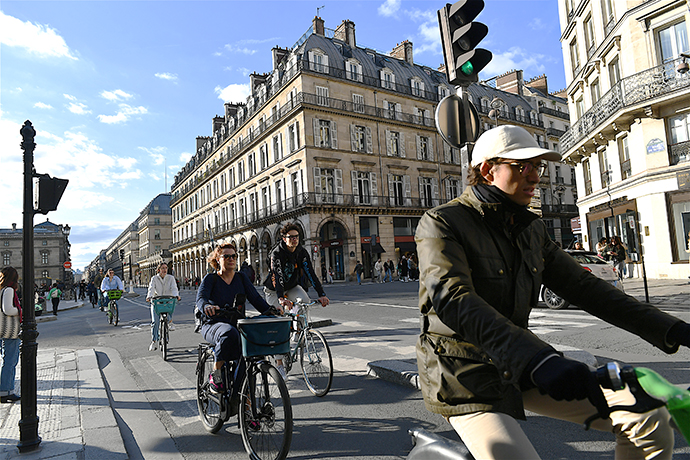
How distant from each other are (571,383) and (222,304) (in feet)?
12.0

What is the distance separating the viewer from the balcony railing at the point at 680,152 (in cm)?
1698

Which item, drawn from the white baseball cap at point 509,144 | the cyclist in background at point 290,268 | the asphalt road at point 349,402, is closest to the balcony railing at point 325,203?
the asphalt road at point 349,402

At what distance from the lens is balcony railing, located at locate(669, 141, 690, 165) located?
16984 millimetres

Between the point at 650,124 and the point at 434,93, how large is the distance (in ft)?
87.9

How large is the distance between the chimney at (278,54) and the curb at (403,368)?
3895cm

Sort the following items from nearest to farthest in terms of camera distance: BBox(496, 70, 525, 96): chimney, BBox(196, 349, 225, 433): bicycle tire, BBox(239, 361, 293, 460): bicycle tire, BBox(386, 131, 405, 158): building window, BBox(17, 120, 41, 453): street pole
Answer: BBox(239, 361, 293, 460): bicycle tire < BBox(17, 120, 41, 453): street pole < BBox(196, 349, 225, 433): bicycle tire < BBox(386, 131, 405, 158): building window < BBox(496, 70, 525, 96): chimney

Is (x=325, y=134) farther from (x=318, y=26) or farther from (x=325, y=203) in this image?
(x=318, y=26)

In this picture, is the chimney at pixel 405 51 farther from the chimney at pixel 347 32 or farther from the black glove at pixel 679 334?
the black glove at pixel 679 334

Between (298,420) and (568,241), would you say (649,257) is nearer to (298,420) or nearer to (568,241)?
(298,420)

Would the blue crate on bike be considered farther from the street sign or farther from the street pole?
the street sign

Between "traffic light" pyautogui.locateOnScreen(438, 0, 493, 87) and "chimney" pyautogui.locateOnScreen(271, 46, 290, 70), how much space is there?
38685 mm

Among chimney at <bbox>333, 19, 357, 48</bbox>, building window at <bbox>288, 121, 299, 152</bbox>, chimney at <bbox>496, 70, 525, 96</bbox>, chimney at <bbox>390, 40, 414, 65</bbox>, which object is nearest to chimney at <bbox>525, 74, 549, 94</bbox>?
chimney at <bbox>496, 70, 525, 96</bbox>

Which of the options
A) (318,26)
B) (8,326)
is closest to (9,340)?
(8,326)

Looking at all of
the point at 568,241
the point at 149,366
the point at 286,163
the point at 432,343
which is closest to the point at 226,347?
the point at 432,343
